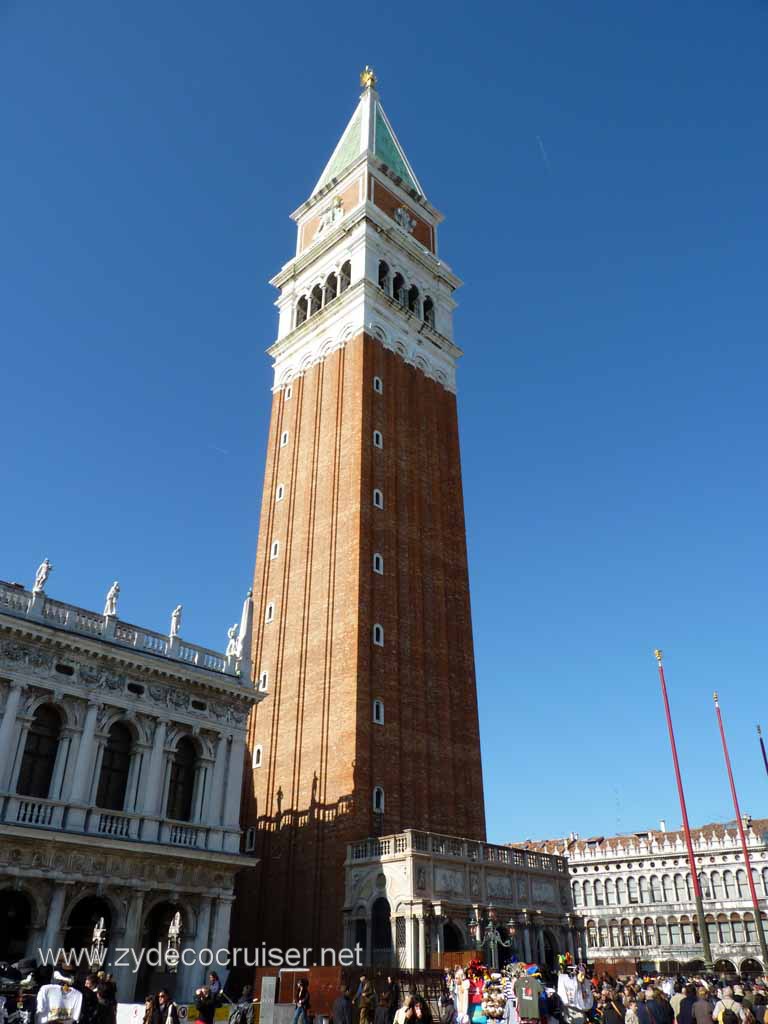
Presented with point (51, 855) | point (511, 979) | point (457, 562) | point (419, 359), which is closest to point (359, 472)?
point (457, 562)

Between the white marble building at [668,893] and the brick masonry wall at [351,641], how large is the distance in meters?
36.5

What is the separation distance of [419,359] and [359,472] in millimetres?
11910

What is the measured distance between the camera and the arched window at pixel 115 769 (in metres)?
27.9

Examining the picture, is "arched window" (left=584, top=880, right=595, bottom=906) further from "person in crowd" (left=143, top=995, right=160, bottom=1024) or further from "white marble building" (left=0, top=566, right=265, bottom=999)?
"person in crowd" (left=143, top=995, right=160, bottom=1024)

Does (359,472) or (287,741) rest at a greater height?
(359,472)

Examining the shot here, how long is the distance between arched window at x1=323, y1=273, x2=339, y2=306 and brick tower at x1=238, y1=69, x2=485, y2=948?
101 millimetres

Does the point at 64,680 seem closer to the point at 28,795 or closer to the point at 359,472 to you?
the point at 28,795

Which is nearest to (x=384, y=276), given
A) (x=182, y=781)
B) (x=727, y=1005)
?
(x=182, y=781)

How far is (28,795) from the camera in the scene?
25906 millimetres

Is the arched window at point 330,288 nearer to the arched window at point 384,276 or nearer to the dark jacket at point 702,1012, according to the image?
the arched window at point 384,276

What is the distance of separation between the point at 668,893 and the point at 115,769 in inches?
2596

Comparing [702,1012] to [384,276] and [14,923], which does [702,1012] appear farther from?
[384,276]

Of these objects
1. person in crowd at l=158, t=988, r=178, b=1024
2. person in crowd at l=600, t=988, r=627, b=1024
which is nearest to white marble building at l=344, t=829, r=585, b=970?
person in crowd at l=600, t=988, r=627, b=1024

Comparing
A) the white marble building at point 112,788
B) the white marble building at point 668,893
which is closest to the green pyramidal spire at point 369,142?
the white marble building at point 112,788
